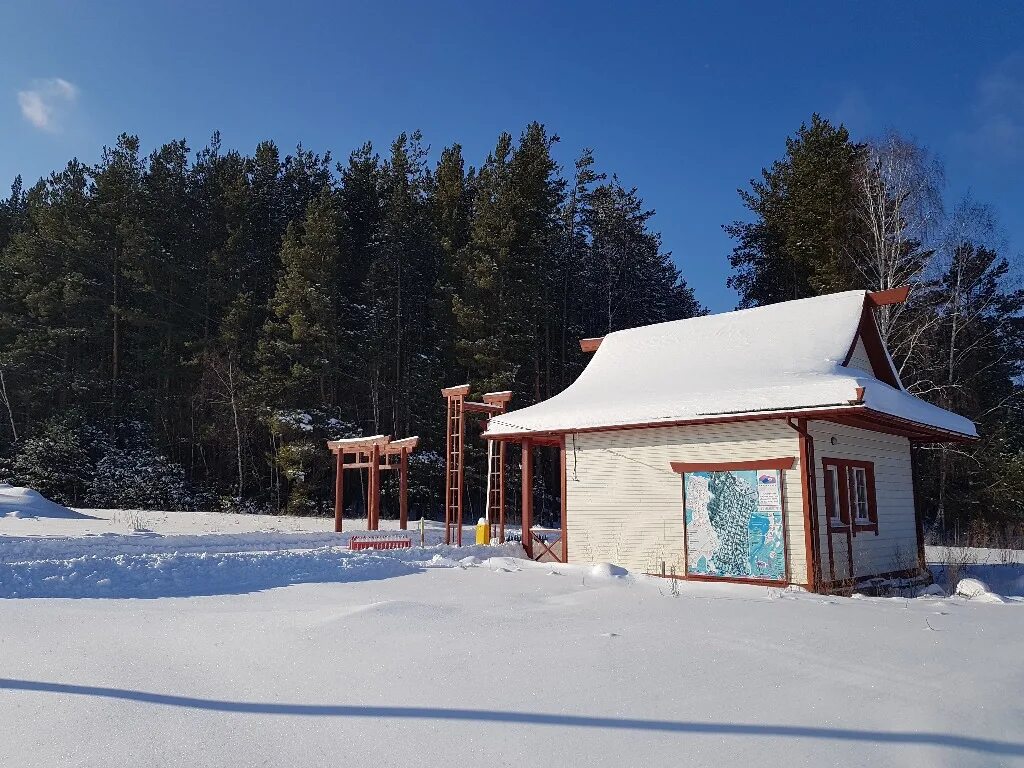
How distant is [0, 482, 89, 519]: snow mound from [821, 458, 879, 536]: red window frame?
2233cm

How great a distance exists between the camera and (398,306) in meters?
36.0

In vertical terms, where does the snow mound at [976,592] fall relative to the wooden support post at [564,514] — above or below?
below

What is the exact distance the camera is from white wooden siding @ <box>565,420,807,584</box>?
39.2 feet

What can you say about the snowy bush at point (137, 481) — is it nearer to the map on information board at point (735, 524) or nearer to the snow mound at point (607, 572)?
the snow mound at point (607, 572)

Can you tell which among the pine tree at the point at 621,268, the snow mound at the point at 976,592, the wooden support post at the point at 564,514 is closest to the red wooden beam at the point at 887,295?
the snow mound at the point at 976,592

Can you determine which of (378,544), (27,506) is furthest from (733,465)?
(27,506)

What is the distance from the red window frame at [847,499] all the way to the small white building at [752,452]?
40mm

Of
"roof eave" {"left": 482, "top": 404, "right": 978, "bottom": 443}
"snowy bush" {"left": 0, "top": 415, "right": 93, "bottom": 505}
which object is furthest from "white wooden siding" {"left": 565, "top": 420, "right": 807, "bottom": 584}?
"snowy bush" {"left": 0, "top": 415, "right": 93, "bottom": 505}

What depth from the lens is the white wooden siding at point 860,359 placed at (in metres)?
15.1

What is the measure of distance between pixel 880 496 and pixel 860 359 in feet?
9.84

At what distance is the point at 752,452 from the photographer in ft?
40.4

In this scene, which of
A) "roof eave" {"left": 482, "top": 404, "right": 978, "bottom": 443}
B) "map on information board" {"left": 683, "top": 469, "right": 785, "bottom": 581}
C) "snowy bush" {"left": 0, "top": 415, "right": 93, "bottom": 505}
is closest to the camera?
"roof eave" {"left": 482, "top": 404, "right": 978, "bottom": 443}

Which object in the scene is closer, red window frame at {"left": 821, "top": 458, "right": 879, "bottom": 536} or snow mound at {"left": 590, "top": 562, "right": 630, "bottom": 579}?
snow mound at {"left": 590, "top": 562, "right": 630, "bottom": 579}

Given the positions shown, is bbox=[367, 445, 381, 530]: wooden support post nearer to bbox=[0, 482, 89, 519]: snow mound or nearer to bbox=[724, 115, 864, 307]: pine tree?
bbox=[0, 482, 89, 519]: snow mound
